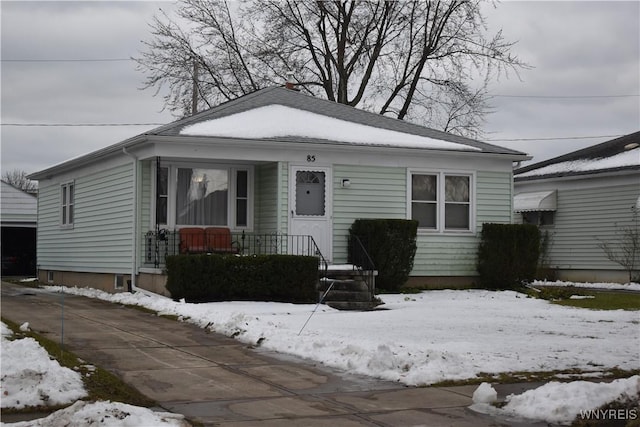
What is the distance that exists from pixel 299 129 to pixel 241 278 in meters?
4.67

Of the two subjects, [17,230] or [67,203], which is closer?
[67,203]

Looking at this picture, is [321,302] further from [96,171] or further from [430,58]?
[430,58]

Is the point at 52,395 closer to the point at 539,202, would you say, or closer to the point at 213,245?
the point at 213,245

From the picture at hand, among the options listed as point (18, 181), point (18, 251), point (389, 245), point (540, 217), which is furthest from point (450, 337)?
point (18, 181)

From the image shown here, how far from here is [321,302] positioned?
1628 centimetres

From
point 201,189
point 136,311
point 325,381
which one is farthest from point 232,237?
point 325,381

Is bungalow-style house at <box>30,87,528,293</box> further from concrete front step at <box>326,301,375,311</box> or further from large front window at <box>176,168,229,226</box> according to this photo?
concrete front step at <box>326,301,375,311</box>

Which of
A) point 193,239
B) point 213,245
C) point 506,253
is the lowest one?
point 506,253

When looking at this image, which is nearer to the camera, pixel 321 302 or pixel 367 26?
pixel 321 302

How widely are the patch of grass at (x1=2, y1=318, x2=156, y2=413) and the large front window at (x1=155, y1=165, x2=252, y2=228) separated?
27.8 feet

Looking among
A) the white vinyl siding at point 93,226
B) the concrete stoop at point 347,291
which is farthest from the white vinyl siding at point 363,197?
the white vinyl siding at point 93,226

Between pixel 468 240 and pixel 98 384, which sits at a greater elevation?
pixel 468 240

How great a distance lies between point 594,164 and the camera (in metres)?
26.8

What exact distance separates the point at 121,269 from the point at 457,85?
20303 millimetres
